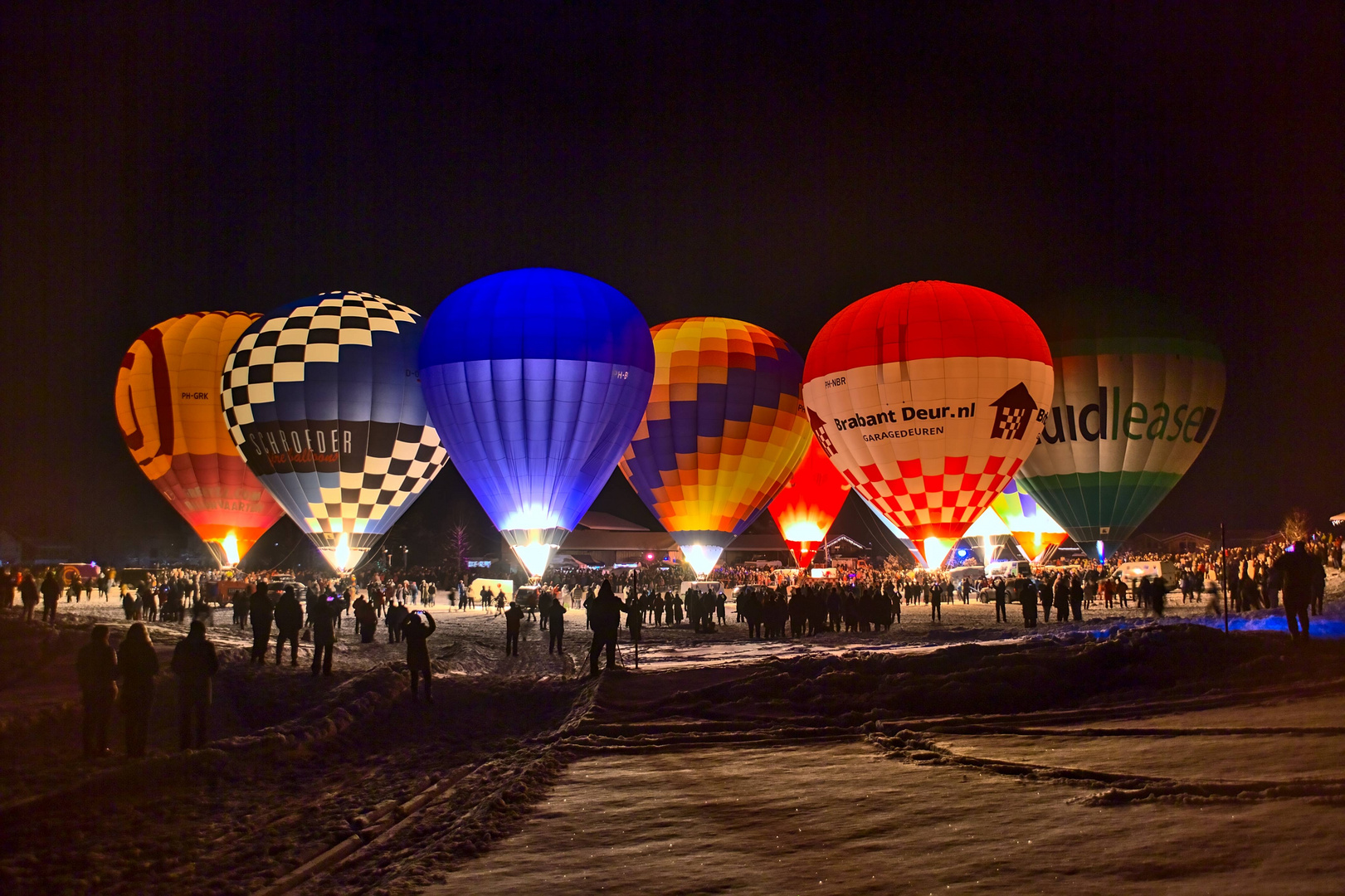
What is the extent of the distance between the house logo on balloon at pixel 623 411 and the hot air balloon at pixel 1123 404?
0.27 feet

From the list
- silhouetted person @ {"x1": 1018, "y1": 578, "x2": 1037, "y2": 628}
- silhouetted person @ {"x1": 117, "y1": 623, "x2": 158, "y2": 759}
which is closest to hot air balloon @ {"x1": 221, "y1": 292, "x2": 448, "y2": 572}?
silhouetted person @ {"x1": 1018, "y1": 578, "x2": 1037, "y2": 628}

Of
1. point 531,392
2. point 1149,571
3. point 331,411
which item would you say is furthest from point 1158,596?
point 331,411

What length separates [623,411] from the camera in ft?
103

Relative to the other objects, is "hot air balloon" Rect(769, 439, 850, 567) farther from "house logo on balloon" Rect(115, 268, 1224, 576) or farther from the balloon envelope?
"house logo on balloon" Rect(115, 268, 1224, 576)

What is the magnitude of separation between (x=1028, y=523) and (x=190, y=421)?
123 ft

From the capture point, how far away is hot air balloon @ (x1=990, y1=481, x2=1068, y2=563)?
47562mm

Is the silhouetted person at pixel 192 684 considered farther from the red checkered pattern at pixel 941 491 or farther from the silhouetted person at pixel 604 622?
the red checkered pattern at pixel 941 491

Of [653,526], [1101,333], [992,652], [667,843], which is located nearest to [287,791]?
[667,843]

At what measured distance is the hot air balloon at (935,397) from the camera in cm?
2788

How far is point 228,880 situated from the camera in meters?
5.36

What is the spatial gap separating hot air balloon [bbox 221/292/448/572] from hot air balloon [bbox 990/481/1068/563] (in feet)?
92.2

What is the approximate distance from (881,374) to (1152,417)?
35.4 feet

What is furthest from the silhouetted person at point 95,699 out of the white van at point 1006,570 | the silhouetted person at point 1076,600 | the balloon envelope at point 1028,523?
the balloon envelope at point 1028,523

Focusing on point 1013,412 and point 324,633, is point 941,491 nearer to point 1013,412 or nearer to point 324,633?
point 1013,412
